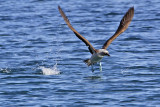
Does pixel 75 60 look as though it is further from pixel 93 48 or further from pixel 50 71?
pixel 93 48

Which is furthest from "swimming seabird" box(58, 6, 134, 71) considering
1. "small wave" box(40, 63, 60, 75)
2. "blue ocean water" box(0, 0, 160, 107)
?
"small wave" box(40, 63, 60, 75)

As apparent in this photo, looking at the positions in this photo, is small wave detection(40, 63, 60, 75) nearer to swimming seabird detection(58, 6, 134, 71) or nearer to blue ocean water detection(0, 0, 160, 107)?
blue ocean water detection(0, 0, 160, 107)

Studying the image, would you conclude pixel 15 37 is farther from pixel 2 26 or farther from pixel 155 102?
pixel 155 102

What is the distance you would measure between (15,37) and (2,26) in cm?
364

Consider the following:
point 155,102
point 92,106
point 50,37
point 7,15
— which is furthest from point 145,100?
point 7,15

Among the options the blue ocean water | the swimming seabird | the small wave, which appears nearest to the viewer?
the blue ocean water

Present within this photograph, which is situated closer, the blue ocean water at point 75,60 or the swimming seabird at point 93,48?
the blue ocean water at point 75,60

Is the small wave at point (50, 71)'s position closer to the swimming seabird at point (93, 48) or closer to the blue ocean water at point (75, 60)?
the blue ocean water at point (75, 60)

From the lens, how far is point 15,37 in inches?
957

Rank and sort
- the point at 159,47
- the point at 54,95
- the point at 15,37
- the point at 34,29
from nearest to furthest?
the point at 54,95
the point at 159,47
the point at 15,37
the point at 34,29

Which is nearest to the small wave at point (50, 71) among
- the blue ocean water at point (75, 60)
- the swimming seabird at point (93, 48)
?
the blue ocean water at point (75, 60)

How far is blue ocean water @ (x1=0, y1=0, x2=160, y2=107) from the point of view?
45.4ft

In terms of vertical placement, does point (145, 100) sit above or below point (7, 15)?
below

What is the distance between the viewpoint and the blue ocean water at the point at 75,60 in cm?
1385
